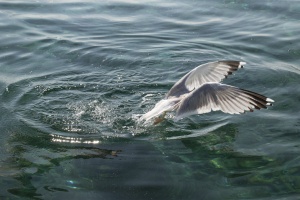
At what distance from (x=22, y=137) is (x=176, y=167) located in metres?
2.26

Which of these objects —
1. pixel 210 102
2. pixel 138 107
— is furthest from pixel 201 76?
pixel 138 107

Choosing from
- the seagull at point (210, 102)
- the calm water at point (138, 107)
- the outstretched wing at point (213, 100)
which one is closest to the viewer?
the calm water at point (138, 107)

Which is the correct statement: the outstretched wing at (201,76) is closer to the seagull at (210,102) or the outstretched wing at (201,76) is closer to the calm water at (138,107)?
the seagull at (210,102)

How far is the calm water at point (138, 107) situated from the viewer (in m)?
6.01

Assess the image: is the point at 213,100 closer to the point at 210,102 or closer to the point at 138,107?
the point at 210,102

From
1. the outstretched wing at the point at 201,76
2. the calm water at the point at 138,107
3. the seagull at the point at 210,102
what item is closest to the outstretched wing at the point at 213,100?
the seagull at the point at 210,102

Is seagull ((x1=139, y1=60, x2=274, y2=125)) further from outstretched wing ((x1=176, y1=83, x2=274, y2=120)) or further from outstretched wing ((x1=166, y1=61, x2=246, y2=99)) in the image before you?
outstretched wing ((x1=166, y1=61, x2=246, y2=99))

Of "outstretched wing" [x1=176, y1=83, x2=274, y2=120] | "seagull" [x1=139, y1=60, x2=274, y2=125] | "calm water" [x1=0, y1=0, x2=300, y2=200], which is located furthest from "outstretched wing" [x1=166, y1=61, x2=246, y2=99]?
"outstretched wing" [x1=176, y1=83, x2=274, y2=120]

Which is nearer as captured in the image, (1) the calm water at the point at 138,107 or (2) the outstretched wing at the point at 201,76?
(1) the calm water at the point at 138,107

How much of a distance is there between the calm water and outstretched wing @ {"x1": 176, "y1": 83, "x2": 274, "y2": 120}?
403 millimetres

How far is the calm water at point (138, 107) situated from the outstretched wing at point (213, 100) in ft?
1.32

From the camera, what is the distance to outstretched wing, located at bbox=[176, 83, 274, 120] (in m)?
6.72

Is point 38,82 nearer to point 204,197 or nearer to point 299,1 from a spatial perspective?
point 204,197

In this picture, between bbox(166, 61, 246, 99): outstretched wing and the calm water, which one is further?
bbox(166, 61, 246, 99): outstretched wing
